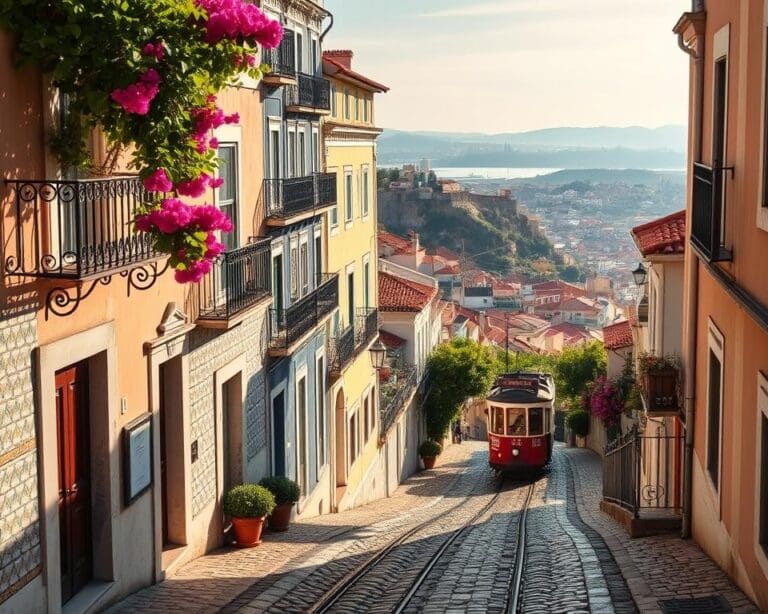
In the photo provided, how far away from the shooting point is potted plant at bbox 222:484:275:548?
15.0 m

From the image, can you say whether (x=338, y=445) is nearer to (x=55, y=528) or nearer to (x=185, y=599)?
(x=185, y=599)

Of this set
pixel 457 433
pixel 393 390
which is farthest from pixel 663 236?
pixel 457 433

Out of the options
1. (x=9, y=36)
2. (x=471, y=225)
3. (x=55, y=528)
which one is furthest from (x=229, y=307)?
(x=471, y=225)

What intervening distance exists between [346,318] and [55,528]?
18.0 meters

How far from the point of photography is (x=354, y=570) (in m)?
13.9

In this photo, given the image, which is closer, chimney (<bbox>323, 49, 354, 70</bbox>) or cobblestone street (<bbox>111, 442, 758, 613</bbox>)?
cobblestone street (<bbox>111, 442, 758, 613</bbox>)

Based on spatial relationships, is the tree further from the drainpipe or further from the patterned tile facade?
the drainpipe

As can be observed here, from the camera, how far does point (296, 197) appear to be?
19422 millimetres

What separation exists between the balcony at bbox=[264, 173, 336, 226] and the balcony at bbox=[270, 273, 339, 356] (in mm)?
1390

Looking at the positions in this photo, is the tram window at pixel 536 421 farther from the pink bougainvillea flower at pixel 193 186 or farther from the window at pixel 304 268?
the pink bougainvillea flower at pixel 193 186

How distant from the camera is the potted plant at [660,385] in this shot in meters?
15.5

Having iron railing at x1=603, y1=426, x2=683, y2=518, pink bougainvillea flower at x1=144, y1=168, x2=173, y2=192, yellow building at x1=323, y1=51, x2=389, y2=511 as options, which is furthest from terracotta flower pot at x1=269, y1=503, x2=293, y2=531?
pink bougainvillea flower at x1=144, y1=168, x2=173, y2=192

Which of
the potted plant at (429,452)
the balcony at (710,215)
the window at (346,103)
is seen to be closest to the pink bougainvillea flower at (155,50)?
the balcony at (710,215)

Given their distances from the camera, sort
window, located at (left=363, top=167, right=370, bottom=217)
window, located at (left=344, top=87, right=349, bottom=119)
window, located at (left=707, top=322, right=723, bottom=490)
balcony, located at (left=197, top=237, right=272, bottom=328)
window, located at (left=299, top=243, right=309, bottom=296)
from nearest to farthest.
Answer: window, located at (left=707, top=322, right=723, bottom=490), balcony, located at (left=197, top=237, right=272, bottom=328), window, located at (left=299, top=243, right=309, bottom=296), window, located at (left=344, top=87, right=349, bottom=119), window, located at (left=363, top=167, right=370, bottom=217)
